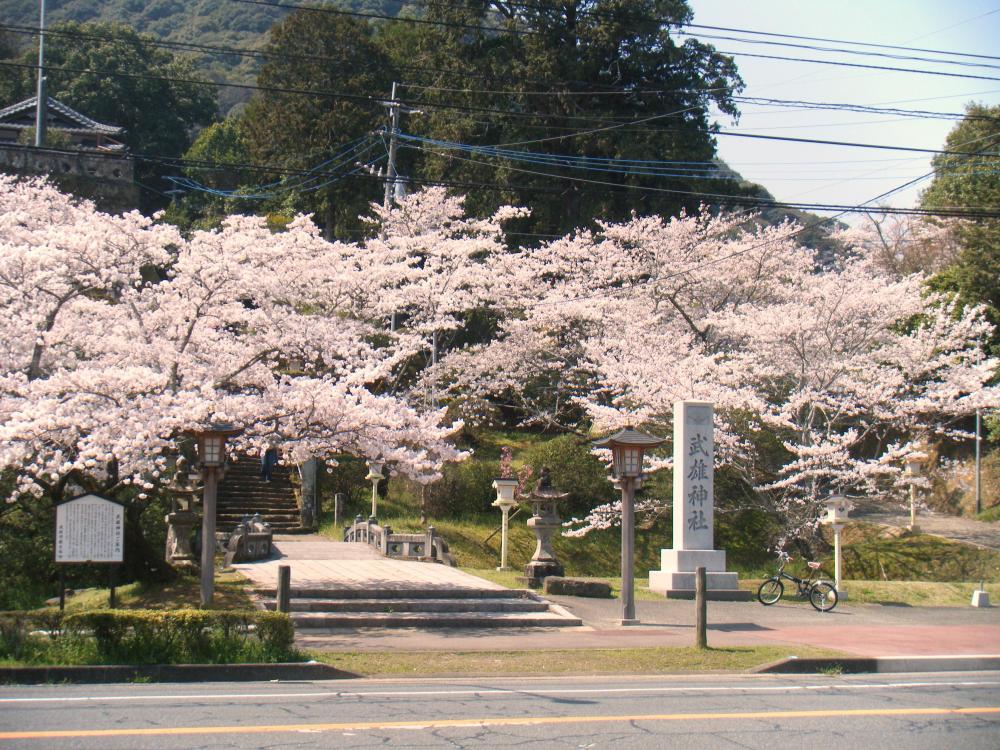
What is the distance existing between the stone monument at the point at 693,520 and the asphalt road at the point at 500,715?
8.72 m

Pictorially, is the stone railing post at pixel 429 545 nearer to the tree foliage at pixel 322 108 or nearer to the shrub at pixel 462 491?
the shrub at pixel 462 491

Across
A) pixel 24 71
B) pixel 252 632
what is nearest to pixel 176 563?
pixel 252 632

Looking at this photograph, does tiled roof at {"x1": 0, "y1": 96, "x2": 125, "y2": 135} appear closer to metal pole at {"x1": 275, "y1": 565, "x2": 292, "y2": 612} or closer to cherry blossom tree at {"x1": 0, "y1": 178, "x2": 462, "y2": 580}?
cherry blossom tree at {"x1": 0, "y1": 178, "x2": 462, "y2": 580}

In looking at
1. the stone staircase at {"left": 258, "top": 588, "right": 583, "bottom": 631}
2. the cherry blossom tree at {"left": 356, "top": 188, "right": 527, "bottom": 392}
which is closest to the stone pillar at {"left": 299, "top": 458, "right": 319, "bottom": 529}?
the cherry blossom tree at {"left": 356, "top": 188, "right": 527, "bottom": 392}

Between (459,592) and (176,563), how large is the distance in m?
6.14

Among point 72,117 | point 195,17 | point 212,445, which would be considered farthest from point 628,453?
point 195,17

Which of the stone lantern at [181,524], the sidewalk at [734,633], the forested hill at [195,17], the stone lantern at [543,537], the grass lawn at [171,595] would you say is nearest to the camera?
the sidewalk at [734,633]

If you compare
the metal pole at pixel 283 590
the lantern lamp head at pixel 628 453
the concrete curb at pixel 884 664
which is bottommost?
the concrete curb at pixel 884 664

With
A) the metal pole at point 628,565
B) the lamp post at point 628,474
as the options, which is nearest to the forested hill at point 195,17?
the lamp post at point 628,474

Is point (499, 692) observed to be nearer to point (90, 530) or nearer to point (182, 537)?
point (90, 530)

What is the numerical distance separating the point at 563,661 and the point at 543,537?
25.5 ft

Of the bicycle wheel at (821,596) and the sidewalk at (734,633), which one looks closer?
the sidewalk at (734,633)

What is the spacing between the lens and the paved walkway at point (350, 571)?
1934cm

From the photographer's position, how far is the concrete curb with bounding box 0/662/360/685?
11398 mm
